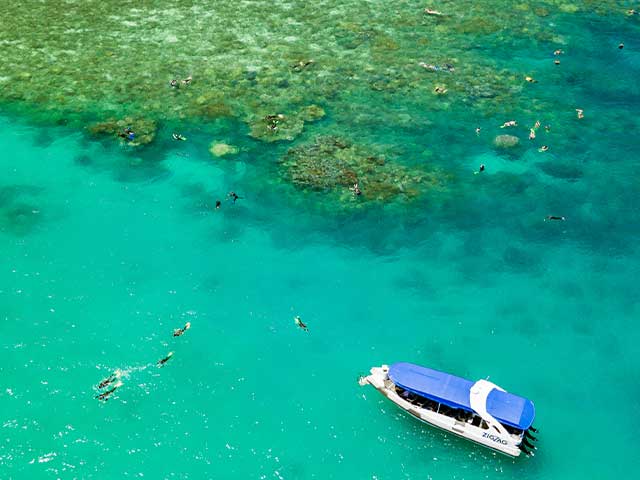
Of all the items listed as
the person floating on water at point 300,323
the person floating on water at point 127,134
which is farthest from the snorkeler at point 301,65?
the person floating on water at point 300,323

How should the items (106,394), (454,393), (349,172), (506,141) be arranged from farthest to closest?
(506,141) → (349,172) → (106,394) → (454,393)

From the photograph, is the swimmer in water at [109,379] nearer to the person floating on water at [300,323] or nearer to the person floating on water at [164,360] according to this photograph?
the person floating on water at [164,360]

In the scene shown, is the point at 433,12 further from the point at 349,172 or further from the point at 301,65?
the point at 349,172

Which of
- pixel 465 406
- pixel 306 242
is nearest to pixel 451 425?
pixel 465 406

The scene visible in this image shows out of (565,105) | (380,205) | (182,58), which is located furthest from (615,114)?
(182,58)

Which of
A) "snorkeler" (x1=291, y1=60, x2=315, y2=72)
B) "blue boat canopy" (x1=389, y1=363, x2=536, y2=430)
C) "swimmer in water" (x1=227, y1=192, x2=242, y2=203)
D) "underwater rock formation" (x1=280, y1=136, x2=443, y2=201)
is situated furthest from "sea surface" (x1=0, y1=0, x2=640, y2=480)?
"blue boat canopy" (x1=389, y1=363, x2=536, y2=430)

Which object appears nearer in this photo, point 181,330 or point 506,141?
point 181,330

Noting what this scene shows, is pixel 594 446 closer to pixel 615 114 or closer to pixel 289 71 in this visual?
pixel 615 114
